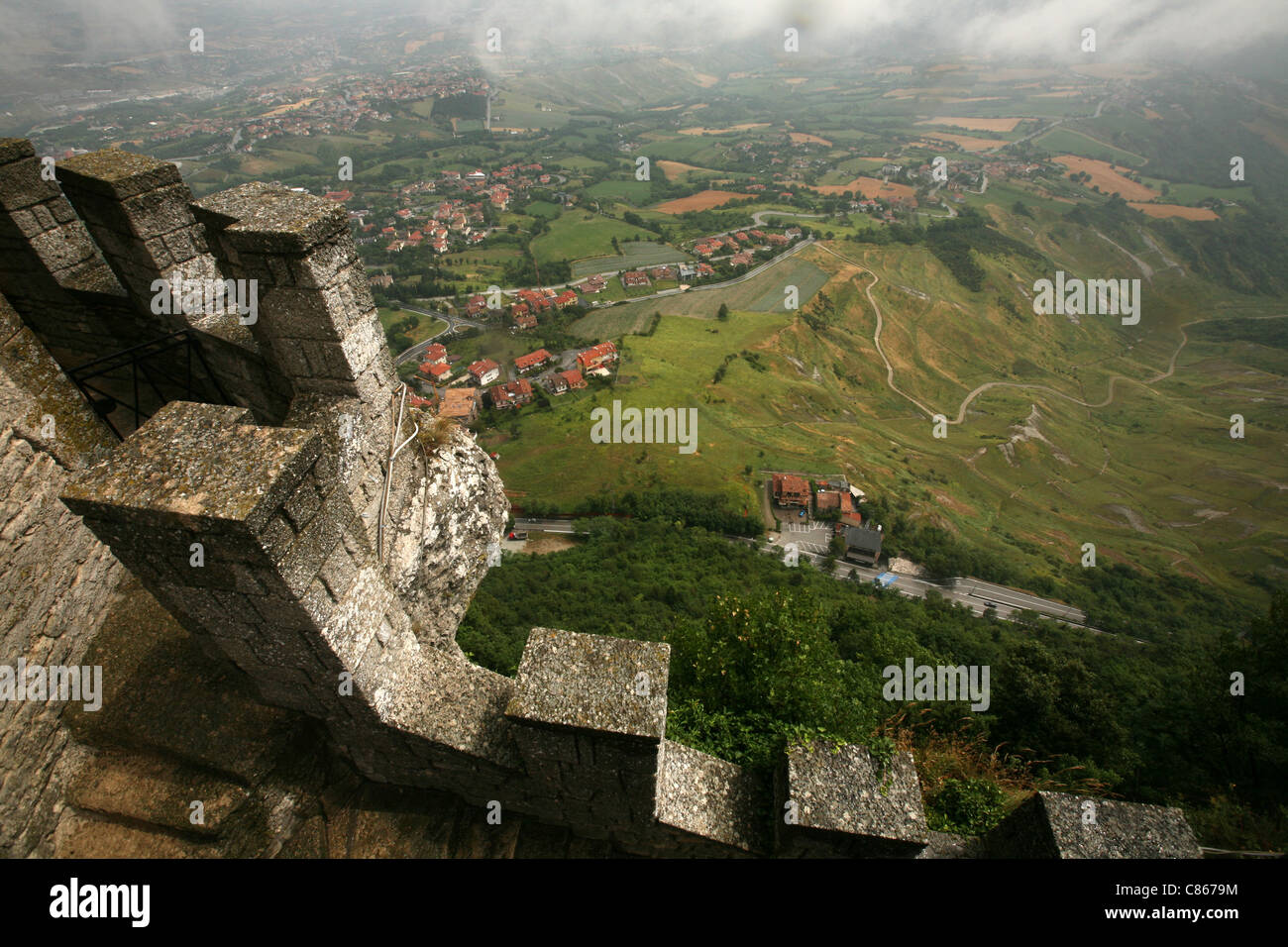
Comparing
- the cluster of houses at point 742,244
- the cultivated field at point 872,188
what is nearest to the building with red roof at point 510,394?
the cluster of houses at point 742,244

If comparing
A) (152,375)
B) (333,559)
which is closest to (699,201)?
(152,375)

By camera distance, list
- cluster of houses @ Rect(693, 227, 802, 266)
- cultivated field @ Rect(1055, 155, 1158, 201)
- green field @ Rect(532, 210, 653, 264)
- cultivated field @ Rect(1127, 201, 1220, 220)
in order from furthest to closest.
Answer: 1. cultivated field @ Rect(1055, 155, 1158, 201)
2. cultivated field @ Rect(1127, 201, 1220, 220)
3. green field @ Rect(532, 210, 653, 264)
4. cluster of houses @ Rect(693, 227, 802, 266)

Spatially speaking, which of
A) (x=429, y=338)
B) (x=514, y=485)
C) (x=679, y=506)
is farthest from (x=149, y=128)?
(x=679, y=506)

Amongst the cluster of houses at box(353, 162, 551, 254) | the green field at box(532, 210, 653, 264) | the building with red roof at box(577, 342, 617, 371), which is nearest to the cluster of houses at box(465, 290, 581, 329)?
the building with red roof at box(577, 342, 617, 371)

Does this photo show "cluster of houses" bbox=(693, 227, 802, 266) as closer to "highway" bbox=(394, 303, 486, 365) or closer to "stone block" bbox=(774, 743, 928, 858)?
"highway" bbox=(394, 303, 486, 365)

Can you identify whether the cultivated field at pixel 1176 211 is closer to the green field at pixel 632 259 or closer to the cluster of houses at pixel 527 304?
the green field at pixel 632 259

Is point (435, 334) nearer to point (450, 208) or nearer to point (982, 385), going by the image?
point (450, 208)

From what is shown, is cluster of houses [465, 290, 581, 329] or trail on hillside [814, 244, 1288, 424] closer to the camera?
trail on hillside [814, 244, 1288, 424]
